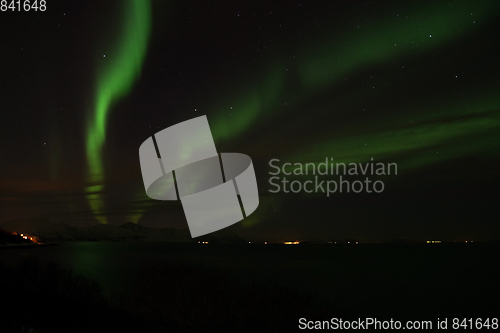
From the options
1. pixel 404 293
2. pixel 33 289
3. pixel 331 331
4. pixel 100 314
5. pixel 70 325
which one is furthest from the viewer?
pixel 404 293

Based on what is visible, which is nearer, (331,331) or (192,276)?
(331,331)

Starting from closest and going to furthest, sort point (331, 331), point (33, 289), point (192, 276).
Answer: point (331, 331) < point (192, 276) < point (33, 289)

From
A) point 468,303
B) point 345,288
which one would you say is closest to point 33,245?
point 345,288

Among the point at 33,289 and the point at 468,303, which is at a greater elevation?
the point at 33,289

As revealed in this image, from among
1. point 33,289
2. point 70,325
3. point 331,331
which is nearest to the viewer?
point 70,325

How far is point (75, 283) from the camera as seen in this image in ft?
64.8

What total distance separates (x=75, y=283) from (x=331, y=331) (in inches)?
440

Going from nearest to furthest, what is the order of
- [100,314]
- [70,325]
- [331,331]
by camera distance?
[70,325] → [100,314] → [331,331]

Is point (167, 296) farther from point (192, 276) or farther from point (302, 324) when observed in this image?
point (302, 324)

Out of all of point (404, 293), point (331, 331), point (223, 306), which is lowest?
point (404, 293)

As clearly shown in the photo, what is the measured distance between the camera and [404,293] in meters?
44.5

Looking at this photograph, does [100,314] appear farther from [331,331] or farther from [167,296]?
[331,331]

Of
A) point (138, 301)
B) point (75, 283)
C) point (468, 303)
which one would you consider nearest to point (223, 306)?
point (138, 301)

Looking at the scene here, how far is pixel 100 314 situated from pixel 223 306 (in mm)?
4309
